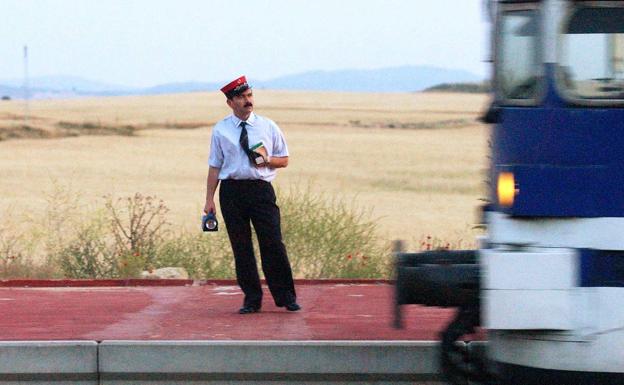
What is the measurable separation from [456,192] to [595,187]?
2804 centimetres

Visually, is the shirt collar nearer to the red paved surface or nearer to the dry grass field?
the red paved surface

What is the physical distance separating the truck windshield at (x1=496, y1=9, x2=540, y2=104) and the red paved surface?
2529 mm

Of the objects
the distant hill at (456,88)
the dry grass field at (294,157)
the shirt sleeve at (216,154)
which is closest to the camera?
the shirt sleeve at (216,154)

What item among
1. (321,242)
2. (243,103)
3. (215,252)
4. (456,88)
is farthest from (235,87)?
(456,88)

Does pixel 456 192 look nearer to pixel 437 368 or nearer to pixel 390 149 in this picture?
pixel 390 149

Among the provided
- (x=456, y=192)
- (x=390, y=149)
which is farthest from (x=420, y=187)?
(x=390, y=149)

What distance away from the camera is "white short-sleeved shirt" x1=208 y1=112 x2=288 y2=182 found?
998 cm

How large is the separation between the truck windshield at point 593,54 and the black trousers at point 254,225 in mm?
3449

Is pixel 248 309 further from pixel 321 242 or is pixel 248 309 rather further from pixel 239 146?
pixel 321 242

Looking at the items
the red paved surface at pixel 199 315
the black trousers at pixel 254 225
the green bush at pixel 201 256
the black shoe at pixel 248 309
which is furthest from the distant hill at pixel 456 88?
the black trousers at pixel 254 225

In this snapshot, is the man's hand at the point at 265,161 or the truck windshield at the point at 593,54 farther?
the man's hand at the point at 265,161

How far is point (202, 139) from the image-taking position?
190 feet

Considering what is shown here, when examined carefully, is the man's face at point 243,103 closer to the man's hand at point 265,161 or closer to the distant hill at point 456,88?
the man's hand at point 265,161

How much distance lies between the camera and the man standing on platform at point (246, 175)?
998 centimetres
